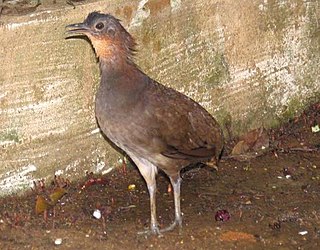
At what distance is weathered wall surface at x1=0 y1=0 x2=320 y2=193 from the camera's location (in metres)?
6.25

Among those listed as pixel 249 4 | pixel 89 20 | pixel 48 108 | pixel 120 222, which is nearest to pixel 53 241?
pixel 120 222

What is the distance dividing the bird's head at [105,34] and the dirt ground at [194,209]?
44.5 inches

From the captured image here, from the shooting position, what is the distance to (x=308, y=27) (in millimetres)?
7551

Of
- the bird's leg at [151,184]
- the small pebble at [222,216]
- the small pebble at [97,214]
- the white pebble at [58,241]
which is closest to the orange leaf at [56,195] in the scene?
the small pebble at [97,214]

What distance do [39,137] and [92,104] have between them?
44 cm

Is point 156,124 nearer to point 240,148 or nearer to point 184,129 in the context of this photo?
point 184,129

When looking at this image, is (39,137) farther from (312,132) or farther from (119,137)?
(312,132)

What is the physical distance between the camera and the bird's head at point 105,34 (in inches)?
229

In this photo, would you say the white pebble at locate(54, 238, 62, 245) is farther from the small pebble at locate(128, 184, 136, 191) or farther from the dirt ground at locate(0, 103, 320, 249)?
the small pebble at locate(128, 184, 136, 191)

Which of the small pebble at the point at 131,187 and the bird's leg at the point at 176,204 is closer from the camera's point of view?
the bird's leg at the point at 176,204

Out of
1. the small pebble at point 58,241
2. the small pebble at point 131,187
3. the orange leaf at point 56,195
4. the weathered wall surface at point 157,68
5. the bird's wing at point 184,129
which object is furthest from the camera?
the small pebble at point 131,187

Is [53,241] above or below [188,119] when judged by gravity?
below

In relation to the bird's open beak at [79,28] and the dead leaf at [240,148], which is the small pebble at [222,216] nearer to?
the dead leaf at [240,148]

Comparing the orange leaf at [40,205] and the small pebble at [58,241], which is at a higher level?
the orange leaf at [40,205]
